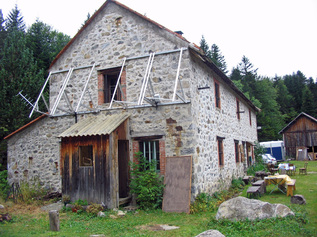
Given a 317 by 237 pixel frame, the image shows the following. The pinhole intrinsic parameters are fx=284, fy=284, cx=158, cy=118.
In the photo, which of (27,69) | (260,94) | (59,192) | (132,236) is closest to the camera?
(132,236)

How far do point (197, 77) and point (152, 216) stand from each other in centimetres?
537

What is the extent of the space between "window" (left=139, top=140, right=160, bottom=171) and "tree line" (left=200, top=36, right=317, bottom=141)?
109ft

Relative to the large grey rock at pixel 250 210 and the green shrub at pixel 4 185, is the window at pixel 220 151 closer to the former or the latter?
the large grey rock at pixel 250 210

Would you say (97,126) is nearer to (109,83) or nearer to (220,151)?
(109,83)

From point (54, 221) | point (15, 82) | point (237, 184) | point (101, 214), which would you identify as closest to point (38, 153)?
point (101, 214)

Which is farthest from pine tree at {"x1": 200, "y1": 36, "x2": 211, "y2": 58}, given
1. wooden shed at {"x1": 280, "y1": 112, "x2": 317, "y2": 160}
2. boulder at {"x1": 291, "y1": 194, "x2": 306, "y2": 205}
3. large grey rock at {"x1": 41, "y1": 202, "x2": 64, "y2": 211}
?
large grey rock at {"x1": 41, "y1": 202, "x2": 64, "y2": 211}

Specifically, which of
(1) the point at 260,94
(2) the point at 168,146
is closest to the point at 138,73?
(2) the point at 168,146

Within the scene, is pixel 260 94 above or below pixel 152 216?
above

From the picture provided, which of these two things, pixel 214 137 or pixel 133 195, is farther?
pixel 214 137

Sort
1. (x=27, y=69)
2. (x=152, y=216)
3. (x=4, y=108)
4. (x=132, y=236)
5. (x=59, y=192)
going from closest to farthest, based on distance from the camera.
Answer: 1. (x=132, y=236)
2. (x=152, y=216)
3. (x=59, y=192)
4. (x=4, y=108)
5. (x=27, y=69)

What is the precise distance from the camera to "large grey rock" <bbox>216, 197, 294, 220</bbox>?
6992mm

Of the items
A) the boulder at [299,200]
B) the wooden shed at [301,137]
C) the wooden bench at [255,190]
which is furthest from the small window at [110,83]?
the wooden shed at [301,137]

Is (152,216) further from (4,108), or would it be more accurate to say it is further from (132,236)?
(4,108)

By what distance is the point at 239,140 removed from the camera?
57.3 ft
